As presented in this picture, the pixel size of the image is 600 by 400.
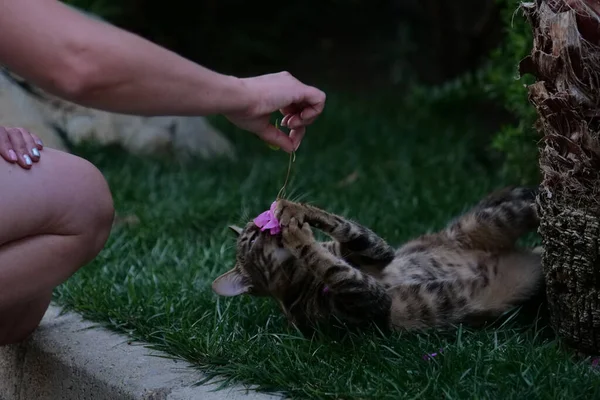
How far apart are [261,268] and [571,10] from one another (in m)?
1.40

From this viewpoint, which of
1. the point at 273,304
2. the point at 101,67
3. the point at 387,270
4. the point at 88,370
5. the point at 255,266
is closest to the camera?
the point at 101,67


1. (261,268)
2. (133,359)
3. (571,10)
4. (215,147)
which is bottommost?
(215,147)

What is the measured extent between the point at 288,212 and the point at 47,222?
2.60ft

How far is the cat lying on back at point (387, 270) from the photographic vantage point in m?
3.12

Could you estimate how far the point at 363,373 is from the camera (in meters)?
2.85

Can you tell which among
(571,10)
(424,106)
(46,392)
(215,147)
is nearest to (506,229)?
(571,10)

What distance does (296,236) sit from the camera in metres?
3.11

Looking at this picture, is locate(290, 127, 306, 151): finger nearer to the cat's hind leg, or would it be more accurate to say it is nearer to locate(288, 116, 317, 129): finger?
locate(288, 116, 317, 129): finger

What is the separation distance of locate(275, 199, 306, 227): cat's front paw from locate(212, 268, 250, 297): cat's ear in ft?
1.10

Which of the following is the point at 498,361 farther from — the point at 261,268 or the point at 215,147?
the point at 215,147

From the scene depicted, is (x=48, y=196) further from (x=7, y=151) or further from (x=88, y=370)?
(x=88, y=370)

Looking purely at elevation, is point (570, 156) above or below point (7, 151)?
above

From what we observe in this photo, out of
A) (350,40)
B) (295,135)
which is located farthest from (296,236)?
(350,40)

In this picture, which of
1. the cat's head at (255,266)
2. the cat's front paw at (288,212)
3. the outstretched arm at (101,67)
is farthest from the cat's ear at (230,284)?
the outstretched arm at (101,67)
